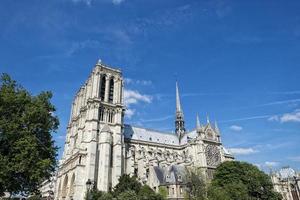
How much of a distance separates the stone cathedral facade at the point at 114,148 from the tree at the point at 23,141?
23076 mm

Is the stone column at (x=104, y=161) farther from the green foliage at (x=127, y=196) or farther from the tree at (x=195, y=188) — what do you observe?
the tree at (x=195, y=188)

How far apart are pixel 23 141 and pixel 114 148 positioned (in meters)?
30.6

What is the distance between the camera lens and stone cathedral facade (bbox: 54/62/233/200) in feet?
158

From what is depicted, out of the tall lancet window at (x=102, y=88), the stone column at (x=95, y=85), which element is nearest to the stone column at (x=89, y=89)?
the stone column at (x=95, y=85)

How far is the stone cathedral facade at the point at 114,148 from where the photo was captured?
158ft

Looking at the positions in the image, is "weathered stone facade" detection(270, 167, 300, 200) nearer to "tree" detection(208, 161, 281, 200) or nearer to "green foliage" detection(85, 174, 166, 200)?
"tree" detection(208, 161, 281, 200)

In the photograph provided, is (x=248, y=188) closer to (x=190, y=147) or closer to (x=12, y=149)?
(x=190, y=147)

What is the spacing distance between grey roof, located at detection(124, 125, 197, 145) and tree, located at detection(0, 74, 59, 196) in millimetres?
37178

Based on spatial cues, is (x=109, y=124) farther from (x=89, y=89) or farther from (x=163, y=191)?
(x=163, y=191)

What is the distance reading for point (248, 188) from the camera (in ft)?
157

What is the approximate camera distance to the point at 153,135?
69562mm

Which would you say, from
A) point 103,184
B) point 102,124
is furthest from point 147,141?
point 103,184

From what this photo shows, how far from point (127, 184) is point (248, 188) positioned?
23.9 m

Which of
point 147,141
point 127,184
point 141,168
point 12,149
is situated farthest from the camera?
point 147,141
